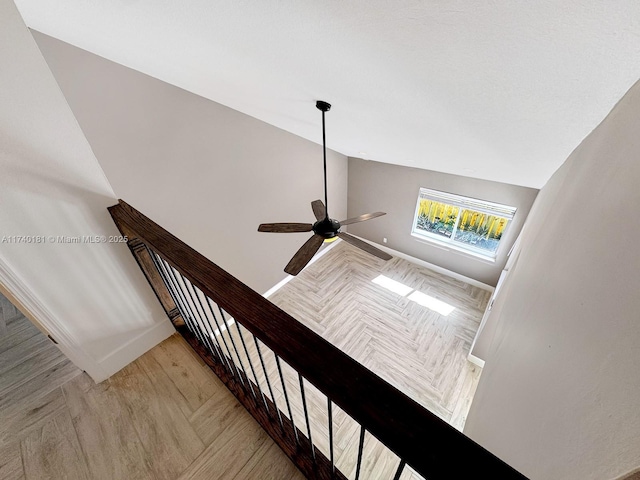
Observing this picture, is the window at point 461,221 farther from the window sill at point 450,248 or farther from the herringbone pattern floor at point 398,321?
the herringbone pattern floor at point 398,321

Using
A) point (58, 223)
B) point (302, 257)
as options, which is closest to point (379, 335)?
point (302, 257)

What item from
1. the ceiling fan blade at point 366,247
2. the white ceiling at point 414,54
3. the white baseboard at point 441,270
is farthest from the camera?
the white baseboard at point 441,270

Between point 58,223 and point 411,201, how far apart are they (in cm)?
488

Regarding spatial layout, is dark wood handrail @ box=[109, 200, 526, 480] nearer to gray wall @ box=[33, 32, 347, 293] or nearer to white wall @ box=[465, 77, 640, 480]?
white wall @ box=[465, 77, 640, 480]

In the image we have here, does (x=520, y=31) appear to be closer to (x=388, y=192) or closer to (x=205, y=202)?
(x=205, y=202)

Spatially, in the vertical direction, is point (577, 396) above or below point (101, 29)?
below

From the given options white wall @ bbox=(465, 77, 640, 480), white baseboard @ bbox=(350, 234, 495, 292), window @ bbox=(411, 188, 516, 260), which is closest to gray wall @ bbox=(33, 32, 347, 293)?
white wall @ bbox=(465, 77, 640, 480)

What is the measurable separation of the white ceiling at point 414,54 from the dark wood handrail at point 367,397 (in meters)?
0.91

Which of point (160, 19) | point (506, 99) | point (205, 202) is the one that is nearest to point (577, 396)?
point (506, 99)

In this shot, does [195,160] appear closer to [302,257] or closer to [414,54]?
[302,257]

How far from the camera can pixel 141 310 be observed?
5.63ft

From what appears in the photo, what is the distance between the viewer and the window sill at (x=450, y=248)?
4.52m

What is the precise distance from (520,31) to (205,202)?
3.07 m

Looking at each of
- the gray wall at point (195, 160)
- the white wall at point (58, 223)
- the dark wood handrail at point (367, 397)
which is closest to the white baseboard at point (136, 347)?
the white wall at point (58, 223)
